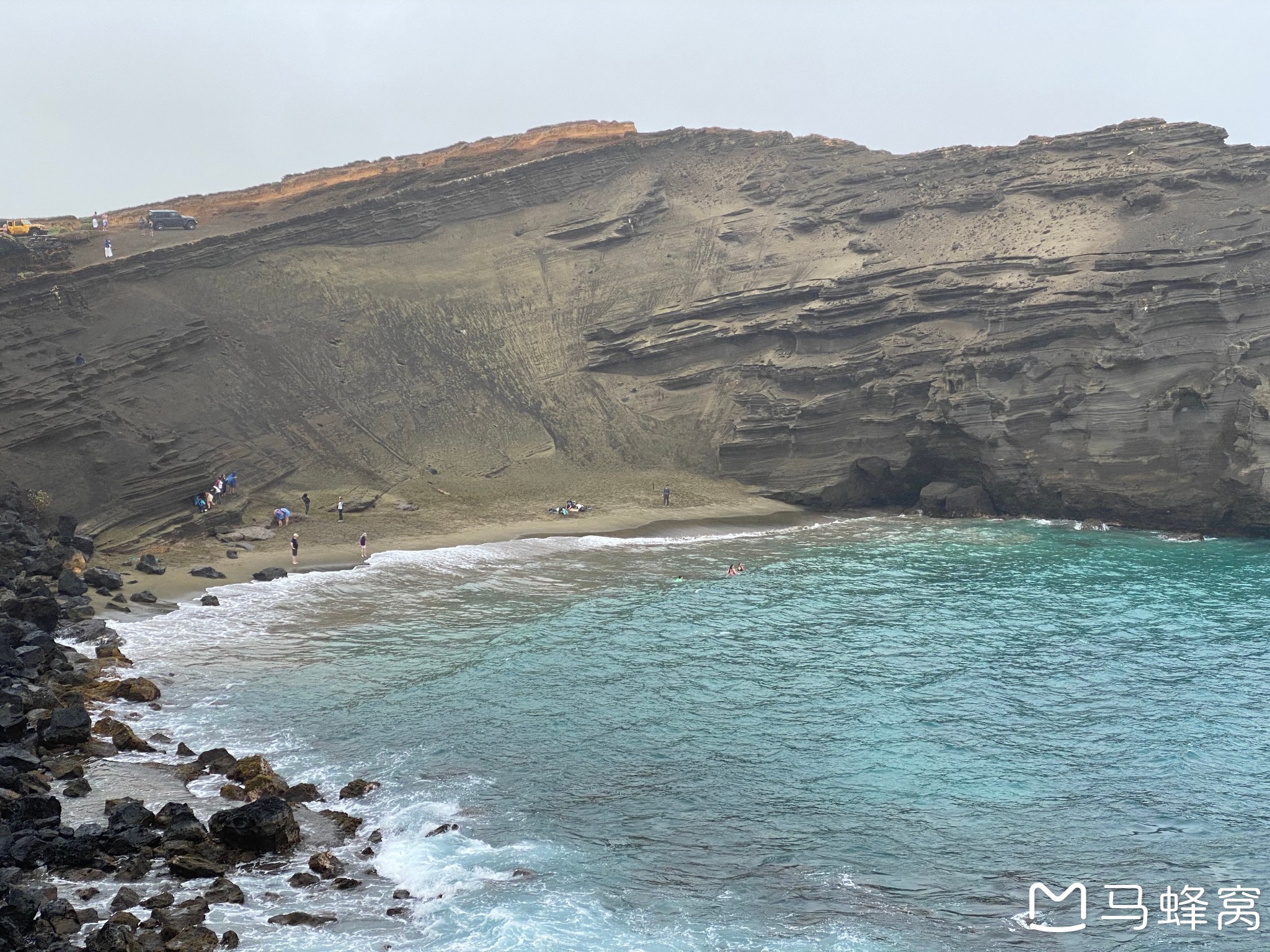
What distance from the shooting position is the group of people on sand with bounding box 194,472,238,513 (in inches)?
1865

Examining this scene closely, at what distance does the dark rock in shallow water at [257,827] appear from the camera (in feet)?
64.1

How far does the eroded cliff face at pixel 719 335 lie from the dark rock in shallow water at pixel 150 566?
4.27m

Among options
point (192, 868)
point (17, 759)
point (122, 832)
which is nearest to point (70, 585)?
point (17, 759)

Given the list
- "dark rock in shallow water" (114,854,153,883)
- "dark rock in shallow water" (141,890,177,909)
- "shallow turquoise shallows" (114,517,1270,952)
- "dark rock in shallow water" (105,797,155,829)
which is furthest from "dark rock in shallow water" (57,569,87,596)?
"dark rock in shallow water" (141,890,177,909)

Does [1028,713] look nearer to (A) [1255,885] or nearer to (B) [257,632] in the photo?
(A) [1255,885]

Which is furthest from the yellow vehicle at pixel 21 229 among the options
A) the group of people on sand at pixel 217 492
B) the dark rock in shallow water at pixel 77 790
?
the dark rock in shallow water at pixel 77 790

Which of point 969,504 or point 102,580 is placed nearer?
point 102,580

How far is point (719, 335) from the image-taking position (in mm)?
66938

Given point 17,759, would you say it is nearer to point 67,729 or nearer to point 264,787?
point 67,729

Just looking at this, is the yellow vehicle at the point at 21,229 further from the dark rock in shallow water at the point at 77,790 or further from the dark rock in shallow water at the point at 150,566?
the dark rock in shallow water at the point at 77,790

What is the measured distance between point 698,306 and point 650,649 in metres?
38.9

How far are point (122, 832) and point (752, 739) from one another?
13652 millimetres

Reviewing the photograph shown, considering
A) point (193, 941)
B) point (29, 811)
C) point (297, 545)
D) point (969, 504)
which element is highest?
point (297, 545)

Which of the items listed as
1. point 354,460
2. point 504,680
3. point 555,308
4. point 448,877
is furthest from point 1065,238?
point 448,877
